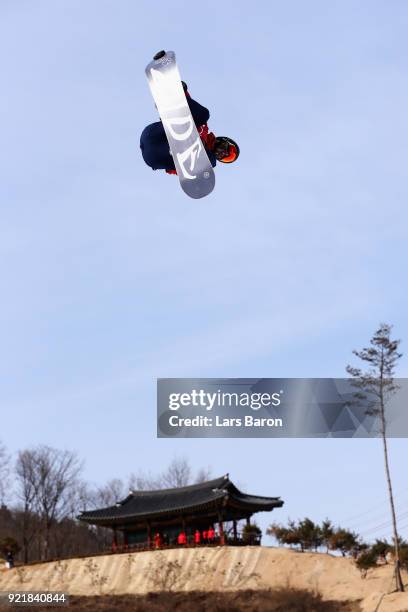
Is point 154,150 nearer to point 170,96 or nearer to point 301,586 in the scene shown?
point 170,96

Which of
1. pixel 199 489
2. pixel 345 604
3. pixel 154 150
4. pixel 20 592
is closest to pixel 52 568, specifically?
pixel 20 592

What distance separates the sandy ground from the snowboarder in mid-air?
103 ft

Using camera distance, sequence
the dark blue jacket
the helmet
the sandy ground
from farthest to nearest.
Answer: the sandy ground < the helmet < the dark blue jacket

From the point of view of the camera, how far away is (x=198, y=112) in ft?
43.6

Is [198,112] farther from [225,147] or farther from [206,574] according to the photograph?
[206,574]

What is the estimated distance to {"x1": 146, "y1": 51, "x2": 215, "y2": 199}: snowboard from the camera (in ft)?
42.2

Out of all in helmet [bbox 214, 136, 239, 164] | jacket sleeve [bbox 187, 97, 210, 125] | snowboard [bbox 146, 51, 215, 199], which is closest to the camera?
snowboard [bbox 146, 51, 215, 199]

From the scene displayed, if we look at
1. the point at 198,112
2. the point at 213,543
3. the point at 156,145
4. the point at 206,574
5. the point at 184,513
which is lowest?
the point at 206,574

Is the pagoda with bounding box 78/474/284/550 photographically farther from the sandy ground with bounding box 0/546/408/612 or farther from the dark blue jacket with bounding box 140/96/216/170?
the dark blue jacket with bounding box 140/96/216/170

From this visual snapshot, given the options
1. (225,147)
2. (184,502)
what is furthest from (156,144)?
(184,502)

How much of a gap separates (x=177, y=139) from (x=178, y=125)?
0.20m

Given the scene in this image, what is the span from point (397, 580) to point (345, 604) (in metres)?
3.13

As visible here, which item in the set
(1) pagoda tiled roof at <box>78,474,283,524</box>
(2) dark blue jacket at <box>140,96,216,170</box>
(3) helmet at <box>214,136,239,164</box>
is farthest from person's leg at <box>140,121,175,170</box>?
(1) pagoda tiled roof at <box>78,474,283,524</box>

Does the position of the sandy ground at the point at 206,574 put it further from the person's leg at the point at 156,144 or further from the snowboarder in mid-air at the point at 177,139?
the person's leg at the point at 156,144
